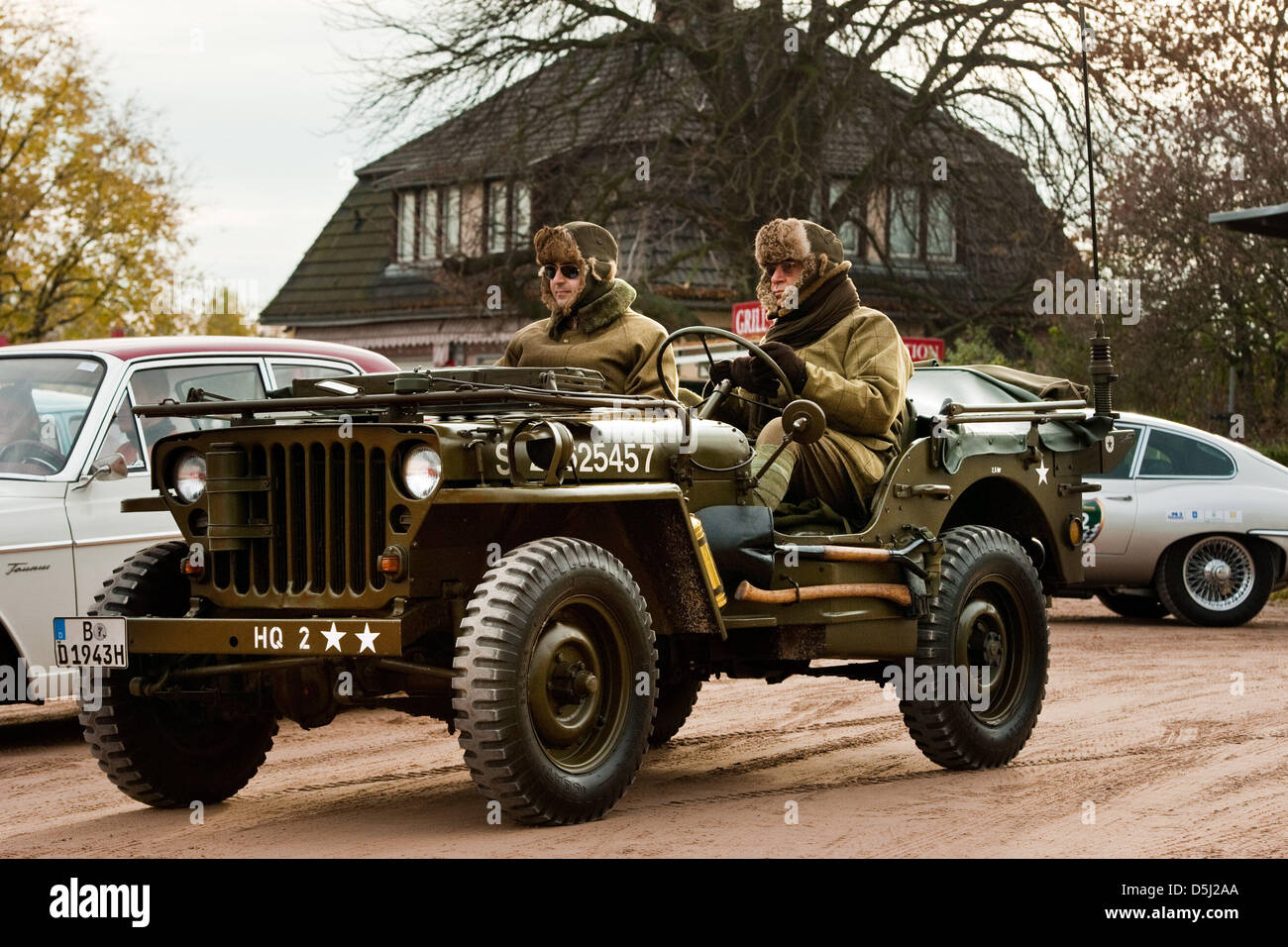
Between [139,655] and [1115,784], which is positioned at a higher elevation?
[139,655]

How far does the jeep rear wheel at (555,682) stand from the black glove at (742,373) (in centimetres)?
143

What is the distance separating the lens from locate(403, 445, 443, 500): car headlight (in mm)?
6043

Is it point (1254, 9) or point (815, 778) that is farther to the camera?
point (1254, 9)

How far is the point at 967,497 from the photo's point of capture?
905 cm

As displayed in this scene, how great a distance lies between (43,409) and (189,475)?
123 inches

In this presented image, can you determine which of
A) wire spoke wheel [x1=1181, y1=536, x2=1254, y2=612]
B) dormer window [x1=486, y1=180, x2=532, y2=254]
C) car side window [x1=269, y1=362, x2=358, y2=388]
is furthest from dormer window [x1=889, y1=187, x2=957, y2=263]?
car side window [x1=269, y1=362, x2=358, y2=388]

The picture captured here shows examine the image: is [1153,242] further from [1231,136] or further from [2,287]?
[2,287]

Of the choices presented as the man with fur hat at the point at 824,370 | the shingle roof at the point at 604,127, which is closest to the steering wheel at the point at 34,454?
the man with fur hat at the point at 824,370

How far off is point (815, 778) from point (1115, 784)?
1212 mm

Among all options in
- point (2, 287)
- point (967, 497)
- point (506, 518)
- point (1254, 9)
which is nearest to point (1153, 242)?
point (1254, 9)

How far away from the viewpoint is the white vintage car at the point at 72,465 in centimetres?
897

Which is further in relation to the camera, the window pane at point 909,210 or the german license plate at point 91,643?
the window pane at point 909,210

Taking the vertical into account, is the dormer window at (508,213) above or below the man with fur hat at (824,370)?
above

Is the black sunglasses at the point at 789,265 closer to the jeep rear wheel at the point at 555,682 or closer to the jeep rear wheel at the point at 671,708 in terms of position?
the jeep rear wheel at the point at 671,708
